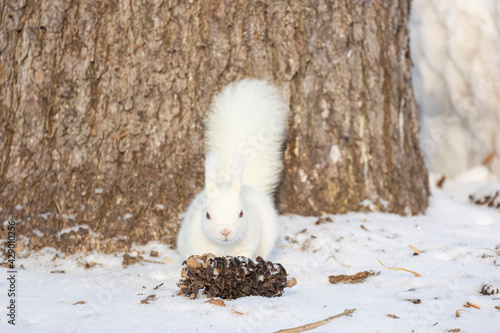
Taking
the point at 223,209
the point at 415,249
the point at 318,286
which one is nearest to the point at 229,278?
the point at 318,286

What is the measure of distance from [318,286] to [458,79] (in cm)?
282

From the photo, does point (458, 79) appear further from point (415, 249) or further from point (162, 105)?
point (162, 105)

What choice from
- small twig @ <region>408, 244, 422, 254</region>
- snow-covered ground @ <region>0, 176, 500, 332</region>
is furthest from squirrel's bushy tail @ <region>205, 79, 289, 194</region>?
small twig @ <region>408, 244, 422, 254</region>

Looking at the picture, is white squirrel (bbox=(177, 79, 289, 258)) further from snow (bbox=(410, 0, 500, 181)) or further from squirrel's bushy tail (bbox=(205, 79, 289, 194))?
snow (bbox=(410, 0, 500, 181))

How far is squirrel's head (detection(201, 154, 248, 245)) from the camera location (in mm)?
2271

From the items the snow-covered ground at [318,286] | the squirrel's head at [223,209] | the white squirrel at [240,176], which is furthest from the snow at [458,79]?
the squirrel's head at [223,209]

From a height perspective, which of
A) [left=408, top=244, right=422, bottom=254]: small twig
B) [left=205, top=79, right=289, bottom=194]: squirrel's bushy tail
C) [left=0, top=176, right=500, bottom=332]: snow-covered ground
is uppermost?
[left=205, top=79, right=289, bottom=194]: squirrel's bushy tail

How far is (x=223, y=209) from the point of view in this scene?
90.8 inches

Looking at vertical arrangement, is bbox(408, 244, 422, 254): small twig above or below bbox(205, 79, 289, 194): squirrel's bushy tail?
below

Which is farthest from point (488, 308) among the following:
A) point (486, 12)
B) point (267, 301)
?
point (486, 12)

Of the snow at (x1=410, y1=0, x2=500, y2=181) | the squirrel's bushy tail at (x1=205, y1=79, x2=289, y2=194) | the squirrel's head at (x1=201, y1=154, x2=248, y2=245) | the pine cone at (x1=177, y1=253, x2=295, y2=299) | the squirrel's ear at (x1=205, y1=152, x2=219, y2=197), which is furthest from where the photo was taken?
the snow at (x1=410, y1=0, x2=500, y2=181)

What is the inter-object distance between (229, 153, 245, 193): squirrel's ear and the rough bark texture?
24 cm

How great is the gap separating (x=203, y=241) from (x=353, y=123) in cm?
112

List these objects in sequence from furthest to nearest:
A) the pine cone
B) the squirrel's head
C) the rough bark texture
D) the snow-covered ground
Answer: the rough bark texture < the squirrel's head < the pine cone < the snow-covered ground
